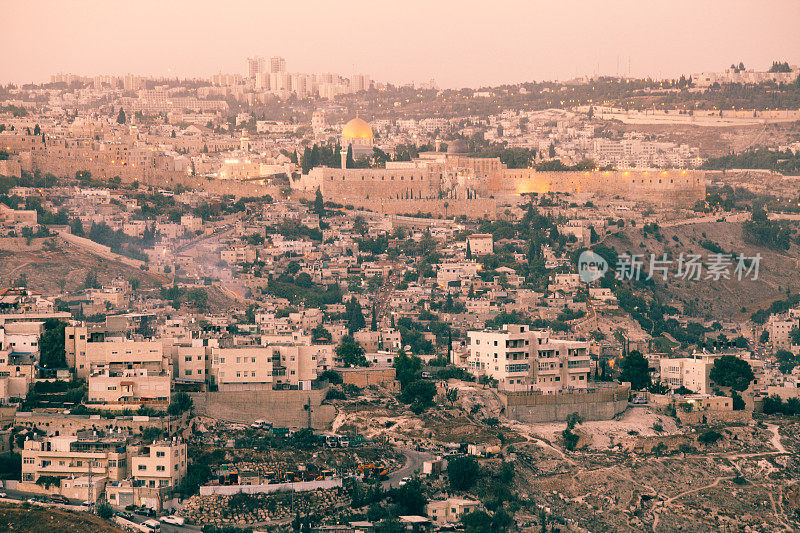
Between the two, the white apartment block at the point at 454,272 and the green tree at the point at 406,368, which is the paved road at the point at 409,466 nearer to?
the green tree at the point at 406,368

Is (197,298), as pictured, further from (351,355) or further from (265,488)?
(265,488)

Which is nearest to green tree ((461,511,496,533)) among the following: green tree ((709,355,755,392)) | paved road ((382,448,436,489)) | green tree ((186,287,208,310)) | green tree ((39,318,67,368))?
paved road ((382,448,436,489))

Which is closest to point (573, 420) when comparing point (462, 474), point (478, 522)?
point (462, 474)

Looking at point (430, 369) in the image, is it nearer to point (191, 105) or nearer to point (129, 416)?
point (129, 416)

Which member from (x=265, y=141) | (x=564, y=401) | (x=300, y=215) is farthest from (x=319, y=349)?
(x=265, y=141)
